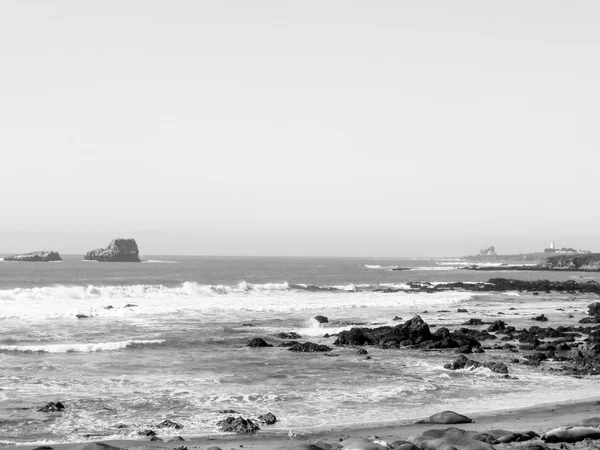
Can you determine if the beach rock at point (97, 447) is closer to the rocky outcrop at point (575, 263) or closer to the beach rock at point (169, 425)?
the beach rock at point (169, 425)

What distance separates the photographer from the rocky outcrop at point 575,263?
130 metres

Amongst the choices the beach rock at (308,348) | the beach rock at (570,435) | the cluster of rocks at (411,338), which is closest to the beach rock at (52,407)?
the beach rock at (570,435)

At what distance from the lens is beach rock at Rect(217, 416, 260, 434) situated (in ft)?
45.2

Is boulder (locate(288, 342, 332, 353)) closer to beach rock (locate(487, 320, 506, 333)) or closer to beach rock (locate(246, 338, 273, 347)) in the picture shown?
beach rock (locate(246, 338, 273, 347))

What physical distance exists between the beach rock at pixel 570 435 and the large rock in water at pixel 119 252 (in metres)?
147

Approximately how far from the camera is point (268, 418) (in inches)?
575

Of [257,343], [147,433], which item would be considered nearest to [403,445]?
[147,433]

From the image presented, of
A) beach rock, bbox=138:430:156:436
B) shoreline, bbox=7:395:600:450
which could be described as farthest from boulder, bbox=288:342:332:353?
beach rock, bbox=138:430:156:436

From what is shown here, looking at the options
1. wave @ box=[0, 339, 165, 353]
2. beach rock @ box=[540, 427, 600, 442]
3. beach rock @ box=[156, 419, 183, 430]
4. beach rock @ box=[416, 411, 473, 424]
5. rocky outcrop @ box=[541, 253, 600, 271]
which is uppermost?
rocky outcrop @ box=[541, 253, 600, 271]

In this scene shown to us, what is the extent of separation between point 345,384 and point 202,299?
33.8m

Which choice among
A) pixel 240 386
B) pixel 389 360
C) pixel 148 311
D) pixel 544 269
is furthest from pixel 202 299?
pixel 544 269

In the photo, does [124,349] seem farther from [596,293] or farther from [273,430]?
[596,293]

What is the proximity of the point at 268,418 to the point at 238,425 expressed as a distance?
35.6 inches

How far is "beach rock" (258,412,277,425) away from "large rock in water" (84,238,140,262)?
143067mm
